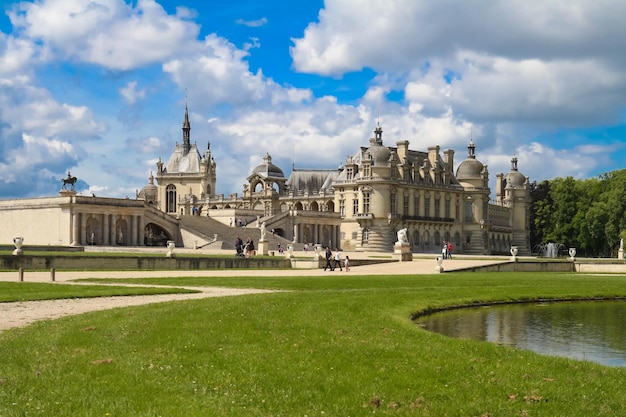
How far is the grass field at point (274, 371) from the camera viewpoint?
422 inches

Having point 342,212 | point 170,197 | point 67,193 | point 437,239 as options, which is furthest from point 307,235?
point 170,197

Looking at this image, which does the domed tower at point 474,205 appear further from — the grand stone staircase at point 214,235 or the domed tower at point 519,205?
the grand stone staircase at point 214,235

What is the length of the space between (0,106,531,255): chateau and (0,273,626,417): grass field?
6440 centimetres

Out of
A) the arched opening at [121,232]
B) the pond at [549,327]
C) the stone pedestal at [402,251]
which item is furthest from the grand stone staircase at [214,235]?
the pond at [549,327]

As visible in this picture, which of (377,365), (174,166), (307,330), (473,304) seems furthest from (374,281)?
(174,166)

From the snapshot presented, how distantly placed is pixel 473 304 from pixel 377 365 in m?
13.7

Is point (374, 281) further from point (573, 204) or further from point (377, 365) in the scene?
point (573, 204)

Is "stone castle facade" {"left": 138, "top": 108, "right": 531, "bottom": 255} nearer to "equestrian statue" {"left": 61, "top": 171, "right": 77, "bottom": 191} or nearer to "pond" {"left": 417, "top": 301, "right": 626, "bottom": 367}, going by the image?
"equestrian statue" {"left": 61, "top": 171, "right": 77, "bottom": 191}

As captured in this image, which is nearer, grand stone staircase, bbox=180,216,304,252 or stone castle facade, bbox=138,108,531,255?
grand stone staircase, bbox=180,216,304,252

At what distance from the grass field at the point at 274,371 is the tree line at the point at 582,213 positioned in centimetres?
8779

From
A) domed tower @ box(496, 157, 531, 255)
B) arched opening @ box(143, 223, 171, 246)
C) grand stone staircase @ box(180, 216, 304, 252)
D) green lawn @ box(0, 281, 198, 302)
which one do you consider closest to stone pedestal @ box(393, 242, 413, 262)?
grand stone staircase @ box(180, 216, 304, 252)

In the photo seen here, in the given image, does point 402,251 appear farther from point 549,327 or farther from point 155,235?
point 549,327

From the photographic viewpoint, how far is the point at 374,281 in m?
35.1

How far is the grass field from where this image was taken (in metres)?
10.7
